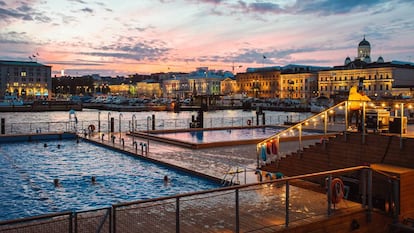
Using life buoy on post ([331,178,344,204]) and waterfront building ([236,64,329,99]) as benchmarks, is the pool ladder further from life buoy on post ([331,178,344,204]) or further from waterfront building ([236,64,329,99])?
waterfront building ([236,64,329,99])

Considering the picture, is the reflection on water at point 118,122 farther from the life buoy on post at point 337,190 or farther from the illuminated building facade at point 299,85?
the illuminated building facade at point 299,85

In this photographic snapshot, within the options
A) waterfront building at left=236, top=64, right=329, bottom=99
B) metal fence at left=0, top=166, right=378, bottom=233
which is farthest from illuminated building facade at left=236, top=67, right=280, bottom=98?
metal fence at left=0, top=166, right=378, bottom=233

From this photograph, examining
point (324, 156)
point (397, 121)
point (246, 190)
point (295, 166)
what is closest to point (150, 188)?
point (295, 166)

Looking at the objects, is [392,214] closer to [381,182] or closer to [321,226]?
[381,182]

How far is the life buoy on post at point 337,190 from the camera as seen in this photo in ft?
38.8

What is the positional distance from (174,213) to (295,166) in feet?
33.4

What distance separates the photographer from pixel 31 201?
17.1 metres

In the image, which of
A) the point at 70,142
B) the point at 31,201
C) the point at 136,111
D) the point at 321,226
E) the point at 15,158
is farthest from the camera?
the point at 136,111

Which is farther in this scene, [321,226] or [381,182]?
[381,182]

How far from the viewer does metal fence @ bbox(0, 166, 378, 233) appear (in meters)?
8.55

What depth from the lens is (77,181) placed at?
20656mm

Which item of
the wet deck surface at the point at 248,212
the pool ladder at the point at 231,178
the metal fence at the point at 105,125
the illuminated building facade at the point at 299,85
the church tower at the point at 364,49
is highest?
the church tower at the point at 364,49

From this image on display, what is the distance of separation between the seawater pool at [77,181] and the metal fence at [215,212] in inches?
229

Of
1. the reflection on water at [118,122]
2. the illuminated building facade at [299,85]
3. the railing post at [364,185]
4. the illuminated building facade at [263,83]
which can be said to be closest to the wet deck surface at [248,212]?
the railing post at [364,185]
